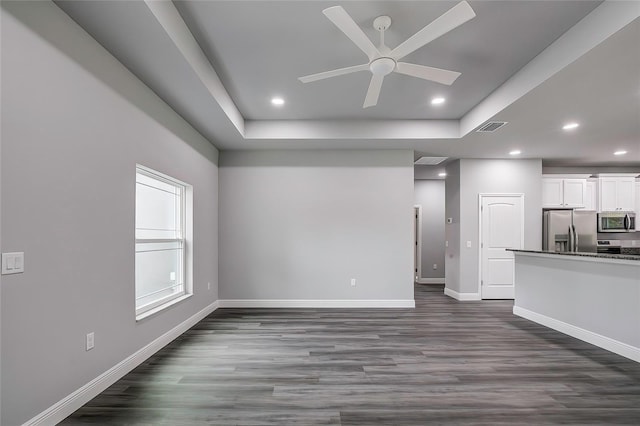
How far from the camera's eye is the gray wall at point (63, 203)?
174cm

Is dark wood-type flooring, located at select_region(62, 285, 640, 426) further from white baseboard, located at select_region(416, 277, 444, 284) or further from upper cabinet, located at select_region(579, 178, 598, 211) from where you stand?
white baseboard, located at select_region(416, 277, 444, 284)

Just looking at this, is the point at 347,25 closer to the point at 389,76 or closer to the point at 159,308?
the point at 389,76

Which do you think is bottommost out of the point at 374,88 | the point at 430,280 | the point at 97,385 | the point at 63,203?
the point at 430,280

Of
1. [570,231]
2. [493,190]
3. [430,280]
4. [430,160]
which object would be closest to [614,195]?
[570,231]

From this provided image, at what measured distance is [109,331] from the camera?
8.29ft

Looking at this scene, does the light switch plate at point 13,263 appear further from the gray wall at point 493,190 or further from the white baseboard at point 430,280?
the white baseboard at point 430,280

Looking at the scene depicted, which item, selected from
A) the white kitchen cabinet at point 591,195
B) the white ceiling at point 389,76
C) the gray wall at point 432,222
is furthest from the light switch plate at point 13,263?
the white kitchen cabinet at point 591,195

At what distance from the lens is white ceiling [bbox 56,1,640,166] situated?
7.52 ft

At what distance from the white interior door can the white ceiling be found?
1.38m

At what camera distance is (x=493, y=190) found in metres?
5.98

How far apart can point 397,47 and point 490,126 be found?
2.55 meters

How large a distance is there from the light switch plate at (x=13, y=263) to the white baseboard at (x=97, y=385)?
89cm

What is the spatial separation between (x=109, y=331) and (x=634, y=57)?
4742mm

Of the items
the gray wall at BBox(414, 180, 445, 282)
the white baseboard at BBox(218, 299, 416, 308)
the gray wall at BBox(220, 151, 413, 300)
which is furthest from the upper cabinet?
the white baseboard at BBox(218, 299, 416, 308)
